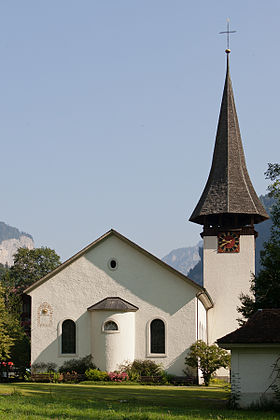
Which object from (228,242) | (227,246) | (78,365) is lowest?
(78,365)

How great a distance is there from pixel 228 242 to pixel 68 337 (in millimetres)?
12217

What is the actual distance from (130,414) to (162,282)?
19039 millimetres

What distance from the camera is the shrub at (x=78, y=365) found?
36.6 m

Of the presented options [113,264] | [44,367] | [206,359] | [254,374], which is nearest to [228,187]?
[113,264]

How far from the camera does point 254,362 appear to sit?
2272 cm

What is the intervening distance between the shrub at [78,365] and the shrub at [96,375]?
2.57 ft

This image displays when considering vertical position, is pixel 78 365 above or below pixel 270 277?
below

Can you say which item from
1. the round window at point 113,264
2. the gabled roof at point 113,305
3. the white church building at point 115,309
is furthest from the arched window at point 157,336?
the round window at point 113,264

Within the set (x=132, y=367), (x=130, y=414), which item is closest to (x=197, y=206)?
(x=132, y=367)

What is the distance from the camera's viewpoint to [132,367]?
1428 inches

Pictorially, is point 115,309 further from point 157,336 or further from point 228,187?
point 228,187

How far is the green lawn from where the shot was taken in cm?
1855

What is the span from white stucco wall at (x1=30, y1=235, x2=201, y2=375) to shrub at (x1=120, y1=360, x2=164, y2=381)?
1.49 feet

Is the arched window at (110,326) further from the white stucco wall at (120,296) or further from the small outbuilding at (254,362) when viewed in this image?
the small outbuilding at (254,362)
